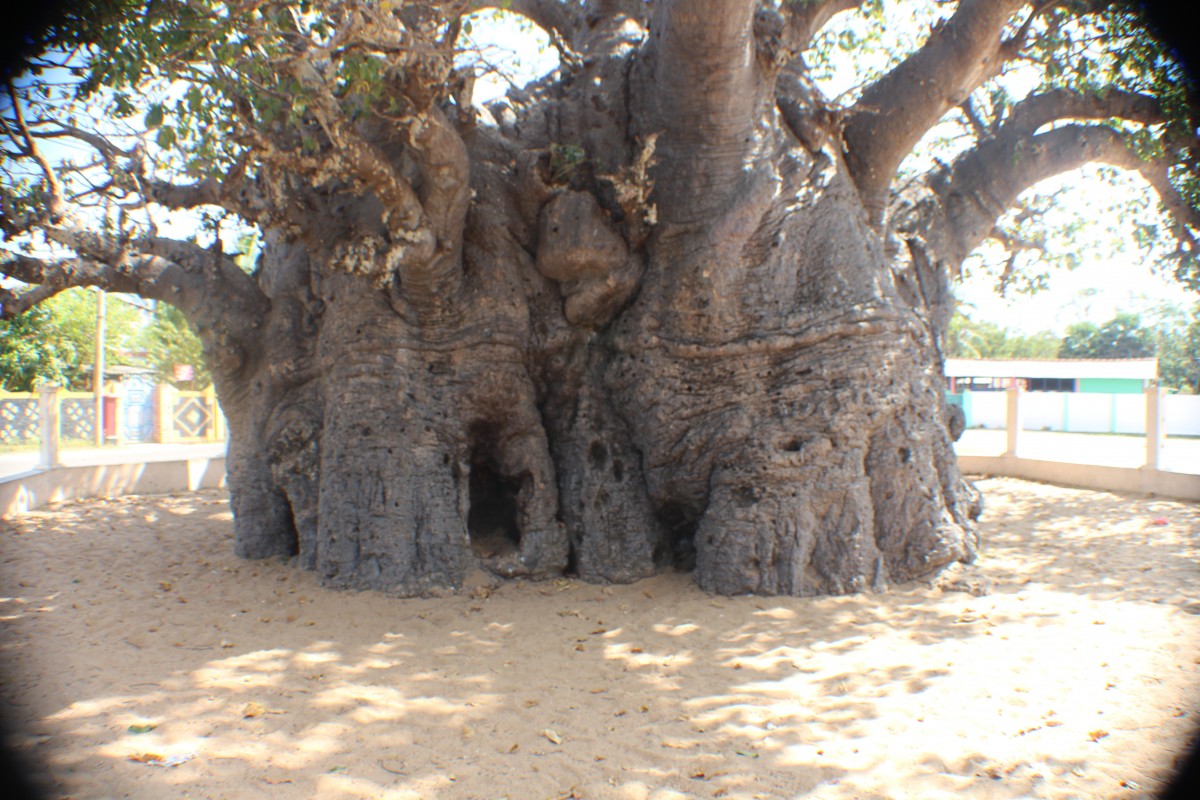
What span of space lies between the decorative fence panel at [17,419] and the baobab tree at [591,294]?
11830 millimetres

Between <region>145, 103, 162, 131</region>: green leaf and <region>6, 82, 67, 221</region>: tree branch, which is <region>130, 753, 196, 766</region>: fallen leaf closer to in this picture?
<region>145, 103, 162, 131</region>: green leaf

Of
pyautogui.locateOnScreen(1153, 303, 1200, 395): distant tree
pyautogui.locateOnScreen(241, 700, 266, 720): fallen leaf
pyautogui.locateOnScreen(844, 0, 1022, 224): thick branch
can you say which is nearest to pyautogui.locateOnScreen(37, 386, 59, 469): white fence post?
pyautogui.locateOnScreen(241, 700, 266, 720): fallen leaf

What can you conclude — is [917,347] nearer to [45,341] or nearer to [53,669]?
[53,669]

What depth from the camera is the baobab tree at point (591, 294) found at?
17.3ft

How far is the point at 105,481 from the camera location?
10898mm

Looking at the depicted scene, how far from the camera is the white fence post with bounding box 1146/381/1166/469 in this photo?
923 cm

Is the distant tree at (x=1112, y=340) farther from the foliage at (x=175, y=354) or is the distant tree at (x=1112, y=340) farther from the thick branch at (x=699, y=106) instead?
the foliage at (x=175, y=354)

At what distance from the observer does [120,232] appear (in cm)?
648

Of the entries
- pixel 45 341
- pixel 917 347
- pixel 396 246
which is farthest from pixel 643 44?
pixel 45 341

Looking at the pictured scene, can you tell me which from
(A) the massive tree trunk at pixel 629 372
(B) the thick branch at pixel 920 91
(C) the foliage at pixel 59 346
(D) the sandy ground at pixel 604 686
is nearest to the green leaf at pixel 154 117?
(A) the massive tree trunk at pixel 629 372

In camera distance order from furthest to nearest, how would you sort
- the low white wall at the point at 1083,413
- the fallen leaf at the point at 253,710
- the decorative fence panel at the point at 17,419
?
the low white wall at the point at 1083,413, the decorative fence panel at the point at 17,419, the fallen leaf at the point at 253,710

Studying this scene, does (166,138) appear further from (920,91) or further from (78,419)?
(78,419)

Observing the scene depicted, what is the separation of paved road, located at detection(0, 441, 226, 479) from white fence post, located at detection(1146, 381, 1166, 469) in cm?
1435

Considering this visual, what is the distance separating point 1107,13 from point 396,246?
19.3 feet
